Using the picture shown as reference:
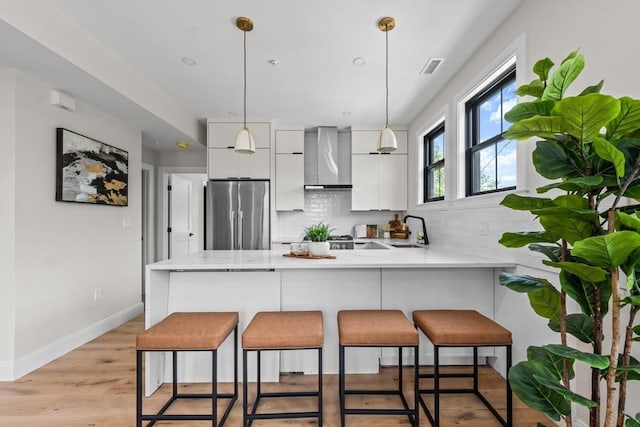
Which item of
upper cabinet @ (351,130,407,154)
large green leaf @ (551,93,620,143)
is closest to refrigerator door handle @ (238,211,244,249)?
upper cabinet @ (351,130,407,154)

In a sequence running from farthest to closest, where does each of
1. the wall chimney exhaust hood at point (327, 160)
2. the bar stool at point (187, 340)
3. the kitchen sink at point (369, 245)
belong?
the wall chimney exhaust hood at point (327, 160) → the kitchen sink at point (369, 245) → the bar stool at point (187, 340)

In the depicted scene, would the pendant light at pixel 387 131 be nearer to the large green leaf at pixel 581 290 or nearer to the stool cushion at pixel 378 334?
the stool cushion at pixel 378 334

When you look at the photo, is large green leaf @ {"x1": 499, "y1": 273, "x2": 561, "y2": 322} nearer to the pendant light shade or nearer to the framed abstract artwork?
A: the pendant light shade

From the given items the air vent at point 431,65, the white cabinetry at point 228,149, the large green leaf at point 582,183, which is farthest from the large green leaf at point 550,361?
the white cabinetry at point 228,149

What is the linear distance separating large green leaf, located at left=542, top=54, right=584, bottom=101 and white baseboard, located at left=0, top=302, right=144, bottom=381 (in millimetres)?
3592

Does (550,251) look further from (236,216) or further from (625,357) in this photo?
(236,216)

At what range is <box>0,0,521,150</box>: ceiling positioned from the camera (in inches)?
78.9

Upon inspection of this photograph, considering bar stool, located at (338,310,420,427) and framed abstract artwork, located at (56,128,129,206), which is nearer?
bar stool, located at (338,310,420,427)

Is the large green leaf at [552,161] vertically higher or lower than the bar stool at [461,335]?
higher

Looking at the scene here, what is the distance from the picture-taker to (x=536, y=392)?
102 centimetres

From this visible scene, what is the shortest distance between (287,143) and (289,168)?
14.5 inches

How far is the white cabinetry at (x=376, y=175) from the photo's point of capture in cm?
452

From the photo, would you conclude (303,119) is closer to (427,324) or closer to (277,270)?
(277,270)

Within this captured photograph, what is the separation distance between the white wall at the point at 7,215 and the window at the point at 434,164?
13.0ft
